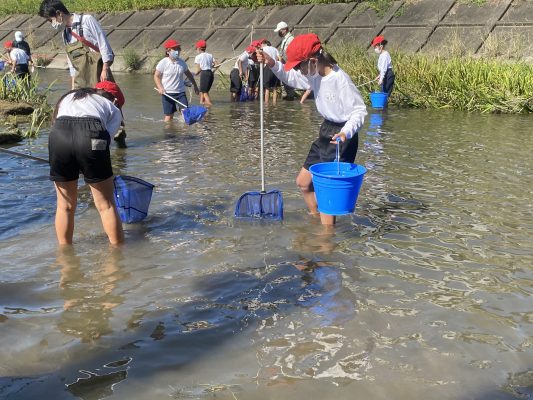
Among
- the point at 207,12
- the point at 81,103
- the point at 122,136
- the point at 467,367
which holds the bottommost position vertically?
the point at 467,367

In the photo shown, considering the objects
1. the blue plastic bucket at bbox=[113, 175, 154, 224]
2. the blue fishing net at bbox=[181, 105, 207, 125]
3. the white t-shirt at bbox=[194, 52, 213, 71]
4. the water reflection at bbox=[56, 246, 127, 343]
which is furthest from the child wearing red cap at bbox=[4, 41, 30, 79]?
the water reflection at bbox=[56, 246, 127, 343]

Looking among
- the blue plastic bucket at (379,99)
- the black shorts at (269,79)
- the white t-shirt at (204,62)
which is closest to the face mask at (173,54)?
the white t-shirt at (204,62)

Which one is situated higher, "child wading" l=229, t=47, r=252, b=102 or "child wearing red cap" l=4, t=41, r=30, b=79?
"child wearing red cap" l=4, t=41, r=30, b=79

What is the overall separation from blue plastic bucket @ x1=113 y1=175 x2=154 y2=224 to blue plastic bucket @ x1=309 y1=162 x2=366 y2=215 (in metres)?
1.87

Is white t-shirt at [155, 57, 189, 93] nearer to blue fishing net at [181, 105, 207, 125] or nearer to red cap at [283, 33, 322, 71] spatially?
blue fishing net at [181, 105, 207, 125]

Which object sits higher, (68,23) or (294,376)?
(68,23)

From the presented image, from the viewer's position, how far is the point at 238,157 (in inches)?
365

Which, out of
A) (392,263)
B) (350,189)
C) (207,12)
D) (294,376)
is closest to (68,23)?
(350,189)

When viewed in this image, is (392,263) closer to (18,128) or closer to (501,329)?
(501,329)

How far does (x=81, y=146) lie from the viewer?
4.73 m

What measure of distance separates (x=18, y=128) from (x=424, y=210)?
24.9 ft

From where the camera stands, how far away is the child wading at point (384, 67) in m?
13.8

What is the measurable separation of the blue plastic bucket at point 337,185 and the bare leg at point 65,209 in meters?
2.10

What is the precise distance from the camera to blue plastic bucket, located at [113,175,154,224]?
5.93 meters
